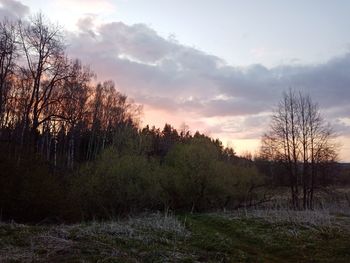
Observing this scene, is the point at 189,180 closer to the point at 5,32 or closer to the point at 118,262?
the point at 5,32

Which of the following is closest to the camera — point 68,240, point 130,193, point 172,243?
point 68,240

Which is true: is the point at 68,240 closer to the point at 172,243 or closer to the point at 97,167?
the point at 172,243

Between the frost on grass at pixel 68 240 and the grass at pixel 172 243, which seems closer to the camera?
the frost on grass at pixel 68 240

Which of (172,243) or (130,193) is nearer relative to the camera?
(172,243)

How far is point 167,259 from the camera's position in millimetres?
10258

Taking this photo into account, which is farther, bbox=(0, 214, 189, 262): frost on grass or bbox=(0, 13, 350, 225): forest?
bbox=(0, 13, 350, 225): forest

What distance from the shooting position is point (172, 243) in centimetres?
1312

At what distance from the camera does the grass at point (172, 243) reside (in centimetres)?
1003

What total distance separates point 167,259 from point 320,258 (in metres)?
5.54

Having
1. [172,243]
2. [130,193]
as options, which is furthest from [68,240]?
[130,193]

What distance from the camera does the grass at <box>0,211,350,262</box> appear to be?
1003 centimetres

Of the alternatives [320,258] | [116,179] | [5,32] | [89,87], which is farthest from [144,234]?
[89,87]

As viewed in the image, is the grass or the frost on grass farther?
the grass

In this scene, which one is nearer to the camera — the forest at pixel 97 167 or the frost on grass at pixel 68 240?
the frost on grass at pixel 68 240
